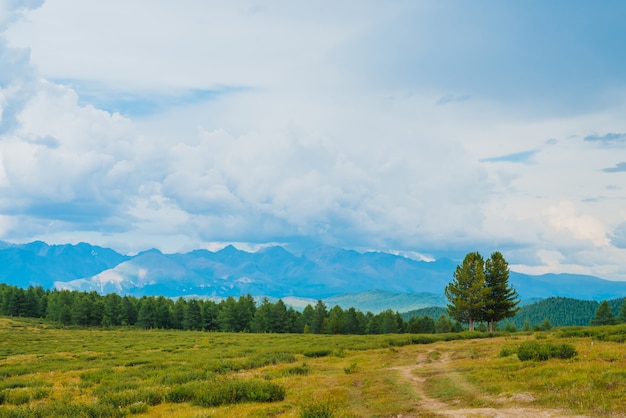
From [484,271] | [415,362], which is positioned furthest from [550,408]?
[484,271]

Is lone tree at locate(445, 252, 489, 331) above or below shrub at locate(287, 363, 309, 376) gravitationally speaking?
above

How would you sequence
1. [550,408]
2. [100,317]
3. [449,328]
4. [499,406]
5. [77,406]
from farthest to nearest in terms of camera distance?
[100,317]
[449,328]
[77,406]
[499,406]
[550,408]

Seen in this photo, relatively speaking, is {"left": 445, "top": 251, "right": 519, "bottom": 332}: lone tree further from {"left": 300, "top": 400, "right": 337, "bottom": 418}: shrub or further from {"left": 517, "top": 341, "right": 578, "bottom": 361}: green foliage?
{"left": 300, "top": 400, "right": 337, "bottom": 418}: shrub

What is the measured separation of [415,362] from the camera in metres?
31.2

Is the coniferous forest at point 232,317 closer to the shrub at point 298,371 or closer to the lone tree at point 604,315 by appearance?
the lone tree at point 604,315

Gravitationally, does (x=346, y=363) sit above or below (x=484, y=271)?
below

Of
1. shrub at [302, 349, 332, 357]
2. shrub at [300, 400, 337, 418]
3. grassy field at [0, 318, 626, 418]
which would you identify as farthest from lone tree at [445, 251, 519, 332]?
shrub at [300, 400, 337, 418]

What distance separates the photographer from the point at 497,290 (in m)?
68.1

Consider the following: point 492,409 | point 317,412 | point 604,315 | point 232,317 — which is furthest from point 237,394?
point 604,315

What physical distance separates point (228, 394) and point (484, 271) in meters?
57.6

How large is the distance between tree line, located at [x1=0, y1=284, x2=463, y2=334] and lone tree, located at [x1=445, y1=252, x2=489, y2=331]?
4544 cm

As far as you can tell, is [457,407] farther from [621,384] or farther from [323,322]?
[323,322]

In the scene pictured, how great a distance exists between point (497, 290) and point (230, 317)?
76.6m

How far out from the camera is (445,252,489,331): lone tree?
67000mm
